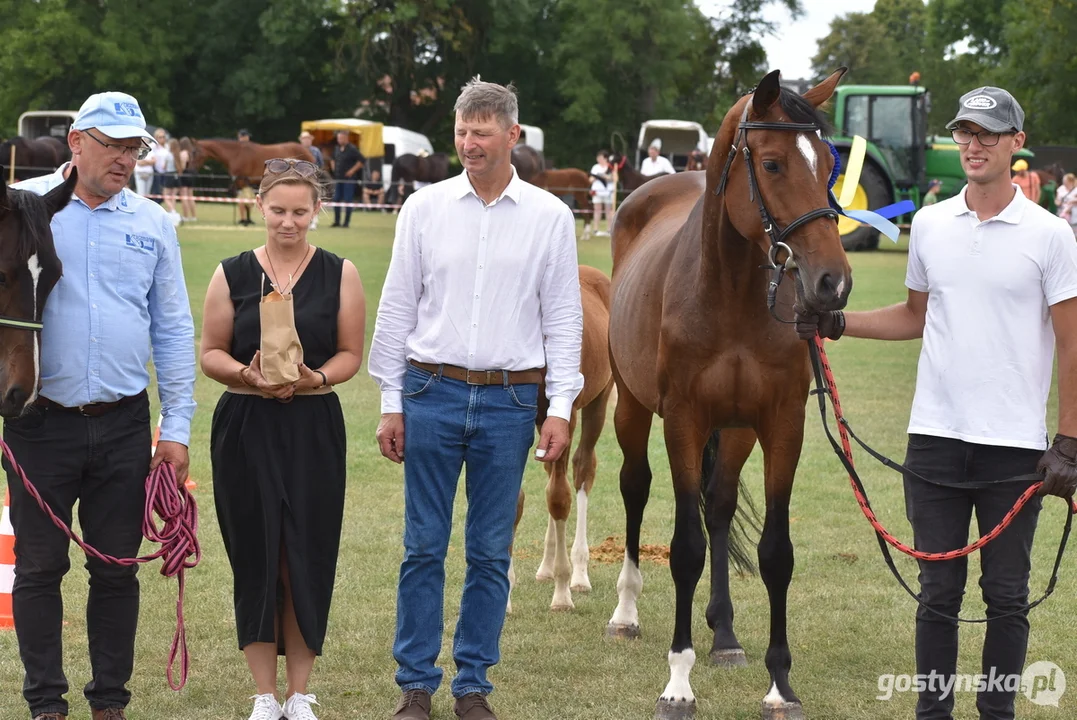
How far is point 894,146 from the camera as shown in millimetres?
26734

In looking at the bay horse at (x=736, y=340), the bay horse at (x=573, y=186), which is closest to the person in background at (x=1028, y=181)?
the bay horse at (x=573, y=186)

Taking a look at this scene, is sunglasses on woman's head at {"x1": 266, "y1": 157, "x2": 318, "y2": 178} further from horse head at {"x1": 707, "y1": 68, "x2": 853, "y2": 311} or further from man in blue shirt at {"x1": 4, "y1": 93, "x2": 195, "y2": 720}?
horse head at {"x1": 707, "y1": 68, "x2": 853, "y2": 311}

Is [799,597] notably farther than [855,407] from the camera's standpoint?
No

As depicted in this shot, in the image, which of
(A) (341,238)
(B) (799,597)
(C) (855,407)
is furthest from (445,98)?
(B) (799,597)

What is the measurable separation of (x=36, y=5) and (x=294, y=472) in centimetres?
5047

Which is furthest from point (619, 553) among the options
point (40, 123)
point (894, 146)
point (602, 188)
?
point (40, 123)

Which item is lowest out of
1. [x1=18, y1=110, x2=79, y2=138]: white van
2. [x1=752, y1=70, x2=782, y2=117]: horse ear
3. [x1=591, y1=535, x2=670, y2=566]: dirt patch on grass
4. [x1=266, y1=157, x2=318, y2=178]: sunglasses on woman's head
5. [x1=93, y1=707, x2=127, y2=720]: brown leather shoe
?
[x1=591, y1=535, x2=670, y2=566]: dirt patch on grass

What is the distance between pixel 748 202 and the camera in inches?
168

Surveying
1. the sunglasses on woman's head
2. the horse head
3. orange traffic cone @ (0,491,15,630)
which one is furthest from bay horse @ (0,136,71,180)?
the horse head

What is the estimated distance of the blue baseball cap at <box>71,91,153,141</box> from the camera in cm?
372

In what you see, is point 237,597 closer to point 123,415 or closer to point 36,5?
point 123,415

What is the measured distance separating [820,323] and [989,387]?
55 centimetres

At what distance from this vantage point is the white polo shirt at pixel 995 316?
3672 mm

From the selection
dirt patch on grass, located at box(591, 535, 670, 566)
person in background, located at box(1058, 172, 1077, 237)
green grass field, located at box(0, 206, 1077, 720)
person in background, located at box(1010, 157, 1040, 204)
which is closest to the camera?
green grass field, located at box(0, 206, 1077, 720)
